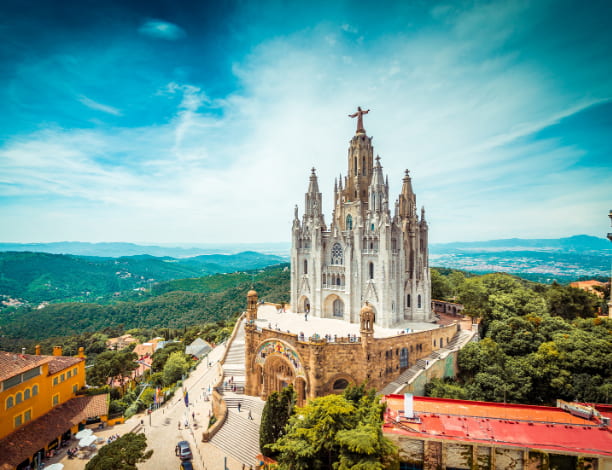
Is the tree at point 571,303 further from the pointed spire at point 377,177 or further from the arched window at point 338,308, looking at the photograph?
the pointed spire at point 377,177

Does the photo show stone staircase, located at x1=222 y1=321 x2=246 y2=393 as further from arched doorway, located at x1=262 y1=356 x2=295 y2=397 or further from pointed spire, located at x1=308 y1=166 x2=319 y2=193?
pointed spire, located at x1=308 y1=166 x2=319 y2=193

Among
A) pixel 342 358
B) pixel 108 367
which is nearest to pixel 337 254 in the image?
pixel 342 358

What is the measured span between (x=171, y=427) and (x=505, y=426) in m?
25.2

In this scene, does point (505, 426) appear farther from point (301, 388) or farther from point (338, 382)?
point (301, 388)

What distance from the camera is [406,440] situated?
17109 millimetres

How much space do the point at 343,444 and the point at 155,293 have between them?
154551 mm

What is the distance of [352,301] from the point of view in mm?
33844

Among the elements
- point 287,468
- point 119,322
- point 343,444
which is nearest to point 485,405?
point 343,444

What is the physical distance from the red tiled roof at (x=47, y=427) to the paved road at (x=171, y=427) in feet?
6.11

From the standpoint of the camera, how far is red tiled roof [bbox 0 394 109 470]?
872 inches

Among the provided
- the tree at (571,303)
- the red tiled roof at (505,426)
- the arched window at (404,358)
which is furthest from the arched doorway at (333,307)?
the tree at (571,303)

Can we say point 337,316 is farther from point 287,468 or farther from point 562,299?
point 562,299

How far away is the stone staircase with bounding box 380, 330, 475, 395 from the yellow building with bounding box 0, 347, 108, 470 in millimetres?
25360

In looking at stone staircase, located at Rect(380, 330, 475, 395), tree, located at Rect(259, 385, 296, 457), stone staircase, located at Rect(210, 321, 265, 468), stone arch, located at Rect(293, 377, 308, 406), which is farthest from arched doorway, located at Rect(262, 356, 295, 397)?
stone staircase, located at Rect(380, 330, 475, 395)
